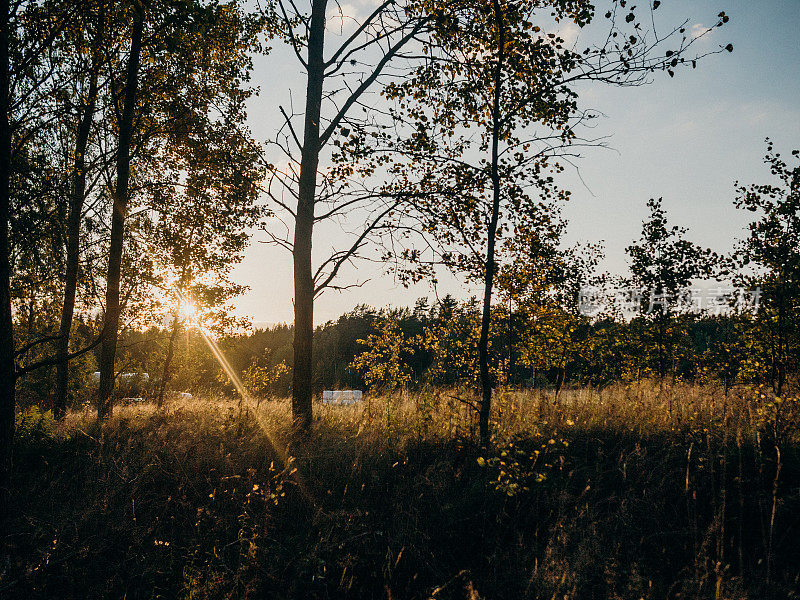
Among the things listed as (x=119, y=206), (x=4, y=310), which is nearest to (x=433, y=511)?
(x=4, y=310)

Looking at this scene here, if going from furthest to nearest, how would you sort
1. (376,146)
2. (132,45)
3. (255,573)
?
(132,45) → (376,146) → (255,573)

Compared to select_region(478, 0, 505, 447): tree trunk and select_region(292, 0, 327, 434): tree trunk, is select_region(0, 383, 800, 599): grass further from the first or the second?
select_region(292, 0, 327, 434): tree trunk

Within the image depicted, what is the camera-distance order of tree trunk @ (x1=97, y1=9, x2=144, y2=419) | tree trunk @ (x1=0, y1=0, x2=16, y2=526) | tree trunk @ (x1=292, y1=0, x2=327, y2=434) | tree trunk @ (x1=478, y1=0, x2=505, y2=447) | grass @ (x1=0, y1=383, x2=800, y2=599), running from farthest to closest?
Result: tree trunk @ (x1=97, y1=9, x2=144, y2=419)
tree trunk @ (x1=292, y1=0, x2=327, y2=434)
tree trunk @ (x1=478, y1=0, x2=505, y2=447)
tree trunk @ (x1=0, y1=0, x2=16, y2=526)
grass @ (x1=0, y1=383, x2=800, y2=599)

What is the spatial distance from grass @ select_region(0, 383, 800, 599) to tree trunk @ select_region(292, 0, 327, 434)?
4.34 feet


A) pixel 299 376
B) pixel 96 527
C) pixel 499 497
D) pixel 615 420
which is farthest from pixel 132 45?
pixel 615 420

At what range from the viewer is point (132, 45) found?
7980 millimetres

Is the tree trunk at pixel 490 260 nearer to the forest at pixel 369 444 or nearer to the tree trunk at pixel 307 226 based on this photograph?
the forest at pixel 369 444

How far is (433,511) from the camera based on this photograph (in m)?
4.25

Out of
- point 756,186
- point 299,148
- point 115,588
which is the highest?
point 756,186

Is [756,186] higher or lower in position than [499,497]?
higher

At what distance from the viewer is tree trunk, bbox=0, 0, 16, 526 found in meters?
4.00

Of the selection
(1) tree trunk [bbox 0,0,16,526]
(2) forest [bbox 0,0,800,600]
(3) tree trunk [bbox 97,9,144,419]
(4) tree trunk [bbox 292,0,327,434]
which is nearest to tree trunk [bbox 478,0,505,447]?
(2) forest [bbox 0,0,800,600]

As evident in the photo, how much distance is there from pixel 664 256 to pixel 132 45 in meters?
21.0

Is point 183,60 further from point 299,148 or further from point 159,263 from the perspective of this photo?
point 159,263
